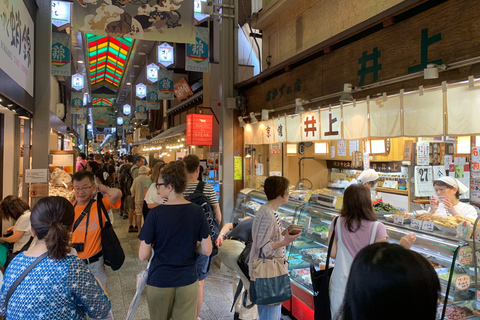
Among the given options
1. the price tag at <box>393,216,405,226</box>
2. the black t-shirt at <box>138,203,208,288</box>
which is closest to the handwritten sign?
the price tag at <box>393,216,405,226</box>

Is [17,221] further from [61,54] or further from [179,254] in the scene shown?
[61,54]

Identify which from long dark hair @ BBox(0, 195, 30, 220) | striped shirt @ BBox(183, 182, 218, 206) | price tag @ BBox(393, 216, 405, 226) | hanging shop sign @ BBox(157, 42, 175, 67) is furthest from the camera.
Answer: hanging shop sign @ BBox(157, 42, 175, 67)

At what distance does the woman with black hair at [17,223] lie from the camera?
13.3 ft

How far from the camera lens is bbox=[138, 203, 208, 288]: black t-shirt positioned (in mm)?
2992

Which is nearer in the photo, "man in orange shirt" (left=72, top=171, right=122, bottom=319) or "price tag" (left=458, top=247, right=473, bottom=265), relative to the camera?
"price tag" (left=458, top=247, right=473, bottom=265)

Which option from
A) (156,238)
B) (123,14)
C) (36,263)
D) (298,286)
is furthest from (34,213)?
(123,14)

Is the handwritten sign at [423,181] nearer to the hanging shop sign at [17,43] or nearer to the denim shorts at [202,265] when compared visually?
the denim shorts at [202,265]

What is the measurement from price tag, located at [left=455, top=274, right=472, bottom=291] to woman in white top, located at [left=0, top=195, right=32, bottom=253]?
4.69 metres

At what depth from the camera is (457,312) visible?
3113 millimetres

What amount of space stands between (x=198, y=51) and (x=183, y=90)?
28.5 feet

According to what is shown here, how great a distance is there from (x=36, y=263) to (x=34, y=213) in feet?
1.02

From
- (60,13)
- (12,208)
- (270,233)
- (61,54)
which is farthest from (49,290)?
(61,54)

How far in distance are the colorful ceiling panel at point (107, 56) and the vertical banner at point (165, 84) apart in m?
7.13

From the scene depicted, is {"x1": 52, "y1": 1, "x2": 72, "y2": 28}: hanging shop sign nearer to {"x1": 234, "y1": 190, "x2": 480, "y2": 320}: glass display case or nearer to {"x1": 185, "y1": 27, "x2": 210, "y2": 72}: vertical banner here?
{"x1": 185, "y1": 27, "x2": 210, "y2": 72}: vertical banner
